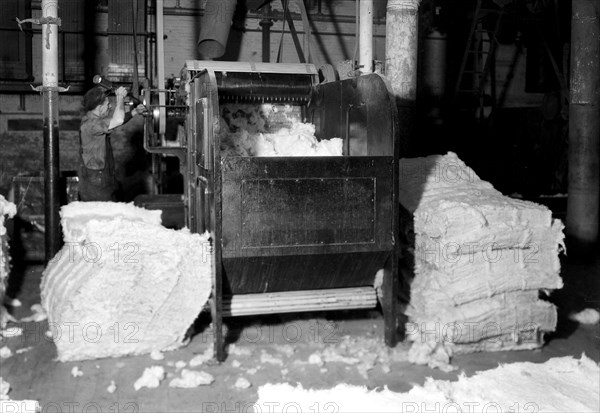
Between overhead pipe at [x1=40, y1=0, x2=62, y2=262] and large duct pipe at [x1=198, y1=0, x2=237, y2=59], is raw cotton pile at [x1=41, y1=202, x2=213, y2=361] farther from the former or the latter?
large duct pipe at [x1=198, y1=0, x2=237, y2=59]

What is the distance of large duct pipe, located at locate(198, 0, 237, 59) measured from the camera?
27.9ft

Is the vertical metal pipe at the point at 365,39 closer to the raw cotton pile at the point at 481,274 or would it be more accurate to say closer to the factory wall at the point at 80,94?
the raw cotton pile at the point at 481,274

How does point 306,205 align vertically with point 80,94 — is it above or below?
below

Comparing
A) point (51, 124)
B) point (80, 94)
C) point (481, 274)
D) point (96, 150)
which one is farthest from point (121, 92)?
point (80, 94)

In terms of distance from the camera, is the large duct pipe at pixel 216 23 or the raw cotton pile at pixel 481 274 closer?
the raw cotton pile at pixel 481 274

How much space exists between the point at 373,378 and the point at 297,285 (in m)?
0.74

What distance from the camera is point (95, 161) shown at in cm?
650

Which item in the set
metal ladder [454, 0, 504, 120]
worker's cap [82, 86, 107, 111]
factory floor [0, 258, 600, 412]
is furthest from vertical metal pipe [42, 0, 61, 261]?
metal ladder [454, 0, 504, 120]

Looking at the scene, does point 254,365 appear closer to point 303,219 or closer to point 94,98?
point 303,219

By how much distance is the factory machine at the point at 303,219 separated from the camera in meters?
3.84

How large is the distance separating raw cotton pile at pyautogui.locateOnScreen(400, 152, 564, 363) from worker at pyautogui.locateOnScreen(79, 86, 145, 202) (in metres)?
3.31

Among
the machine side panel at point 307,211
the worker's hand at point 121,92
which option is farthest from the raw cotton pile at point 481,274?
the worker's hand at point 121,92

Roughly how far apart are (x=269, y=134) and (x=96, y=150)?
228 cm

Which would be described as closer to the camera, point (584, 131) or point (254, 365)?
point (254, 365)
